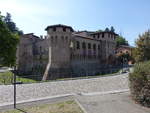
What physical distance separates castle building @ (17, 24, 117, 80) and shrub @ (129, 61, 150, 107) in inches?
1266

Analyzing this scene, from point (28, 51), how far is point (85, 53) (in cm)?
1734

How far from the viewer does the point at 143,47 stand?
26.0 m

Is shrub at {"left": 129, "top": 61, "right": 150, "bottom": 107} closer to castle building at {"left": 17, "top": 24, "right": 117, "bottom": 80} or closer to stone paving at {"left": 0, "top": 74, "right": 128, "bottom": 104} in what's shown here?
stone paving at {"left": 0, "top": 74, "right": 128, "bottom": 104}

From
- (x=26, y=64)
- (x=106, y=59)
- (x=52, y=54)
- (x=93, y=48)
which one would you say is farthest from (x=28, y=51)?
(x=106, y=59)

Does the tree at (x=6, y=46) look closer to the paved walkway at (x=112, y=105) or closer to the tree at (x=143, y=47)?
the paved walkway at (x=112, y=105)

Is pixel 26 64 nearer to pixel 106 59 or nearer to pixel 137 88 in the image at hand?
pixel 106 59

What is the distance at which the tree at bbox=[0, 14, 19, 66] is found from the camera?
8.84 m

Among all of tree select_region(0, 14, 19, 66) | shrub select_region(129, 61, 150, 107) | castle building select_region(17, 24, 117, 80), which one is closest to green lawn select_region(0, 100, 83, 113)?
tree select_region(0, 14, 19, 66)

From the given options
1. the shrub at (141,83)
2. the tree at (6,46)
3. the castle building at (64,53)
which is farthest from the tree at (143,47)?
the tree at (6,46)

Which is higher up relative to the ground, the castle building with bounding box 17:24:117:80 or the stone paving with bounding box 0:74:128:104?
the castle building with bounding box 17:24:117:80

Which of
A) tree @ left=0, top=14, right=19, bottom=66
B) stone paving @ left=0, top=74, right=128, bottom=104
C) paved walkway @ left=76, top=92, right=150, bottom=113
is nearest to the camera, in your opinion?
paved walkway @ left=76, top=92, right=150, bottom=113

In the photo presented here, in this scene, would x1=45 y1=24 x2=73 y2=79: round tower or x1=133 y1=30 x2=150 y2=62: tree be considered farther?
x1=45 y1=24 x2=73 y2=79: round tower

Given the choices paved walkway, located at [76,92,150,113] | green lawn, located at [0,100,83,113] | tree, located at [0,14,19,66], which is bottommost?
green lawn, located at [0,100,83,113]

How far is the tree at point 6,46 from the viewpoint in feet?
29.0
